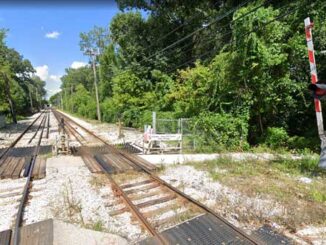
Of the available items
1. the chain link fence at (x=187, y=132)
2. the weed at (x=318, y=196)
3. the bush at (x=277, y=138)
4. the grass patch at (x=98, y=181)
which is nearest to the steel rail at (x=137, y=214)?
the grass patch at (x=98, y=181)

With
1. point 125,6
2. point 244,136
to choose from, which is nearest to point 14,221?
point 244,136

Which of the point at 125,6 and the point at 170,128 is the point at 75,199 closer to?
the point at 170,128

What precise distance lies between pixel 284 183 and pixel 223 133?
18.4ft

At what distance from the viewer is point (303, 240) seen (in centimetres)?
462

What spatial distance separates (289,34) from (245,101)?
12.4 feet

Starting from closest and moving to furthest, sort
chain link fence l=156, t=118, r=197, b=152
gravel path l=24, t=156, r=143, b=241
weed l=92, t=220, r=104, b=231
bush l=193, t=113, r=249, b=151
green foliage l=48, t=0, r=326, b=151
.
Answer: weed l=92, t=220, r=104, b=231 < gravel path l=24, t=156, r=143, b=241 < green foliage l=48, t=0, r=326, b=151 < bush l=193, t=113, r=249, b=151 < chain link fence l=156, t=118, r=197, b=152

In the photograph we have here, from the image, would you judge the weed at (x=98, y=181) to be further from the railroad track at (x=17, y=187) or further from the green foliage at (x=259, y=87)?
the green foliage at (x=259, y=87)

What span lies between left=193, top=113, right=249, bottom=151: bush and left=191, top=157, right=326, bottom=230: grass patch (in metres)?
2.62

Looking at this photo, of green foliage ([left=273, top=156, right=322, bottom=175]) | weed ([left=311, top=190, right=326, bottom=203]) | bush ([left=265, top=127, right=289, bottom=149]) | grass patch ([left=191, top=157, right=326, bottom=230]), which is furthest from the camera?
bush ([left=265, top=127, right=289, bottom=149])

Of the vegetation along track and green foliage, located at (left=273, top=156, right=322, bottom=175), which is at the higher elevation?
green foliage, located at (left=273, top=156, right=322, bottom=175)

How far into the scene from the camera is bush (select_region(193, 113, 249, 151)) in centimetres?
1309

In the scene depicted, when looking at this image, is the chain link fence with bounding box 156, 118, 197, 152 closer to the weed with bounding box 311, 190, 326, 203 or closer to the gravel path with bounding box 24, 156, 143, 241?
the gravel path with bounding box 24, 156, 143, 241

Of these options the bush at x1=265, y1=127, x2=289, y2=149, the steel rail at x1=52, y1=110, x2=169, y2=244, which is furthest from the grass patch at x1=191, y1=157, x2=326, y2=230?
the bush at x1=265, y1=127, x2=289, y2=149

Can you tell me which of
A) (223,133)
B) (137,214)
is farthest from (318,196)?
(223,133)
